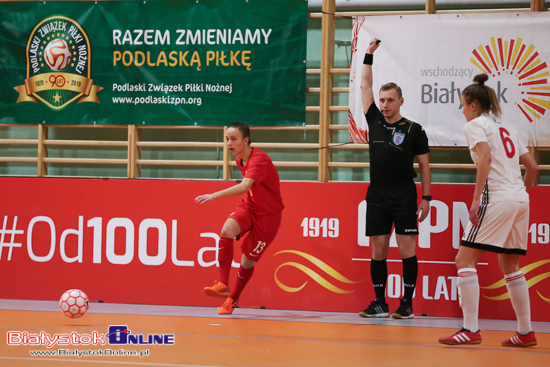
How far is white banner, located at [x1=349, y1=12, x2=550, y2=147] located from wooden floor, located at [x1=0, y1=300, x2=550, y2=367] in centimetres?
168

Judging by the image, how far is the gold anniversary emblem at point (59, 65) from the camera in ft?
22.7

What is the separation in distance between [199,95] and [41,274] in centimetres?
220

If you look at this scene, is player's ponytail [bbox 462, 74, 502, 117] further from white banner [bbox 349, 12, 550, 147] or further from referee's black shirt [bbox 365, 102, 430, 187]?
white banner [bbox 349, 12, 550, 147]

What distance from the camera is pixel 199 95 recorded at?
6.75 m

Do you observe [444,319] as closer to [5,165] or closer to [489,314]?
[489,314]

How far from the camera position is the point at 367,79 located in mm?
5918

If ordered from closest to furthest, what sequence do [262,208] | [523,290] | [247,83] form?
[523,290], [262,208], [247,83]

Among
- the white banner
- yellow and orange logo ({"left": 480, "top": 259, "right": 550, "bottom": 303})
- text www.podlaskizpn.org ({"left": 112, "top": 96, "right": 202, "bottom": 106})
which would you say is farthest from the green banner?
yellow and orange logo ({"left": 480, "top": 259, "right": 550, "bottom": 303})

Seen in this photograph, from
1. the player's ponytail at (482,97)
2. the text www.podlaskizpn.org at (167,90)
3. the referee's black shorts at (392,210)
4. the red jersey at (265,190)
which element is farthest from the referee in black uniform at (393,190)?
the text www.podlaskizpn.org at (167,90)

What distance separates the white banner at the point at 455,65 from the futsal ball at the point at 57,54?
274 cm

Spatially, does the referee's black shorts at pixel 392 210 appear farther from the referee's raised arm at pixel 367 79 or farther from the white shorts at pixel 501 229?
the white shorts at pixel 501 229

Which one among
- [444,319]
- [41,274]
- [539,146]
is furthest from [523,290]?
[41,274]

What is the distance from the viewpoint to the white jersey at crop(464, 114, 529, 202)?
4.42 m

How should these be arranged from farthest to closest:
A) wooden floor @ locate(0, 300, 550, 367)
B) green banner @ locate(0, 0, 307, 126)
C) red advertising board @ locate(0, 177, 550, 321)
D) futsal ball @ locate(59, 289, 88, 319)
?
green banner @ locate(0, 0, 307, 126)
red advertising board @ locate(0, 177, 550, 321)
futsal ball @ locate(59, 289, 88, 319)
wooden floor @ locate(0, 300, 550, 367)
